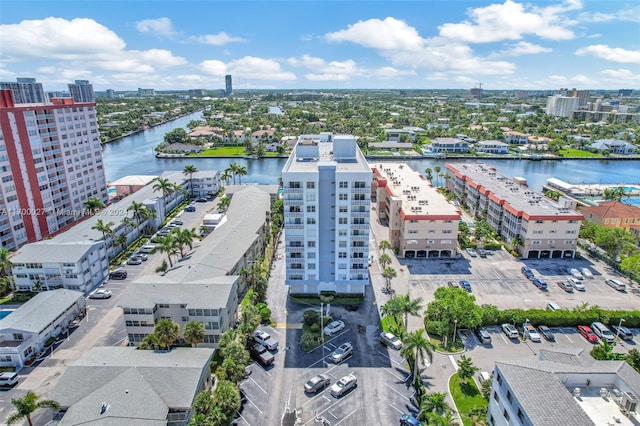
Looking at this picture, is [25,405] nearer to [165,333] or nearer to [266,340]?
[165,333]

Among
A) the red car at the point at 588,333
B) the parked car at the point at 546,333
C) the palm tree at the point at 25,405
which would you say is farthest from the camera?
the parked car at the point at 546,333

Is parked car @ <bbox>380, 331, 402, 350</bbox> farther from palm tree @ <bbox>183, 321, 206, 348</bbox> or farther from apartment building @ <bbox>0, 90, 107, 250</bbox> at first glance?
apartment building @ <bbox>0, 90, 107, 250</bbox>

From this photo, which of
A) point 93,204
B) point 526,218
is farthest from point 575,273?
point 93,204

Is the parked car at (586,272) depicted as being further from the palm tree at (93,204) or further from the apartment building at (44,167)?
the apartment building at (44,167)

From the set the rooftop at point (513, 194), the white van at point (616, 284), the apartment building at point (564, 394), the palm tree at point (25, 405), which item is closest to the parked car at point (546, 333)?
the apartment building at point (564, 394)

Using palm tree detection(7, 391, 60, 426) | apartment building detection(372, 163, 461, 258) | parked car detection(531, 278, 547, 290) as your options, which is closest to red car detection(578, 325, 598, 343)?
parked car detection(531, 278, 547, 290)

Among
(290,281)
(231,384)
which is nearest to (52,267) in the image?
(290,281)
